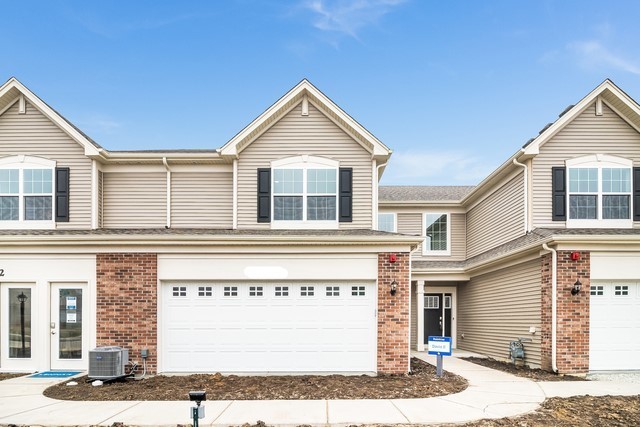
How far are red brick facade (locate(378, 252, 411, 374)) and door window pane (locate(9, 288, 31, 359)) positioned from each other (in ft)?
27.7

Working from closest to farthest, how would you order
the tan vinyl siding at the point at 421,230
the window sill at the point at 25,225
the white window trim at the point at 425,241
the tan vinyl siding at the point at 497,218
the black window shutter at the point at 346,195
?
the window sill at the point at 25,225 < the black window shutter at the point at 346,195 < the tan vinyl siding at the point at 497,218 < the white window trim at the point at 425,241 < the tan vinyl siding at the point at 421,230

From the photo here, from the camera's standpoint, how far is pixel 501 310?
577 inches

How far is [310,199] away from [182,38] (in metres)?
16.0

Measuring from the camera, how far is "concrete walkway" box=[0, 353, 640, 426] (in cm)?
715

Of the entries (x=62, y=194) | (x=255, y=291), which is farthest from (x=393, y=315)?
(x=62, y=194)

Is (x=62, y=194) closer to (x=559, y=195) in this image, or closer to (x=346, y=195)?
(x=346, y=195)

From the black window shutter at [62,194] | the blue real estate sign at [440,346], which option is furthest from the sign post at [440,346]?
the black window shutter at [62,194]

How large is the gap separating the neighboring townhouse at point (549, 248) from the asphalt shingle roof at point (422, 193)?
0.13 metres

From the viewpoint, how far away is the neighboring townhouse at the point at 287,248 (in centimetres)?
1112

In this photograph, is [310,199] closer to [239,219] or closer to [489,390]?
[239,219]

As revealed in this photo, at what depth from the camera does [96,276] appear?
1120 cm

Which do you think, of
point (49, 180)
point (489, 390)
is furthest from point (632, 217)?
point (49, 180)

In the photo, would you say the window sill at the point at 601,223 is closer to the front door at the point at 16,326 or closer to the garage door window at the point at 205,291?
the garage door window at the point at 205,291

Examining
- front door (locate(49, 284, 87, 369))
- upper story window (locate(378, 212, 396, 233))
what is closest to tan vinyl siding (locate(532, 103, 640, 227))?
upper story window (locate(378, 212, 396, 233))
